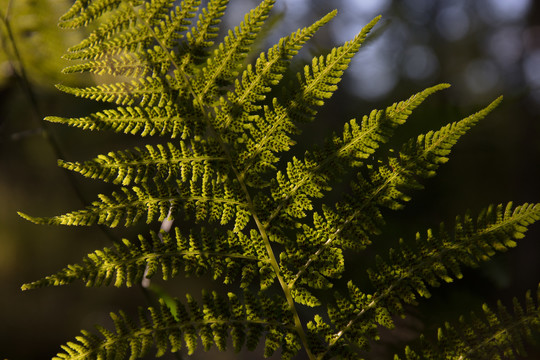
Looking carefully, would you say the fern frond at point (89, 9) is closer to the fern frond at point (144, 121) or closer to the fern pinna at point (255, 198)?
the fern pinna at point (255, 198)

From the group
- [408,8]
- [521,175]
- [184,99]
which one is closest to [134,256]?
[184,99]

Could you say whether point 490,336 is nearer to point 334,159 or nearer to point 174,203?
point 334,159

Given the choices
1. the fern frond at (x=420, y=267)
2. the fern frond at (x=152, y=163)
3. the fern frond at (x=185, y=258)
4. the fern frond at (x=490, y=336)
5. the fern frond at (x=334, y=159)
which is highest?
the fern frond at (x=152, y=163)

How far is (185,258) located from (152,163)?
0.55 feet

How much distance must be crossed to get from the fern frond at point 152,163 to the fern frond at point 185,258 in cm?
10

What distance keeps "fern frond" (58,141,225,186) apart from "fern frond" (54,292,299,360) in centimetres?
21

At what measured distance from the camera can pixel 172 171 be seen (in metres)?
0.58

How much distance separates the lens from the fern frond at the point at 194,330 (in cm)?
49

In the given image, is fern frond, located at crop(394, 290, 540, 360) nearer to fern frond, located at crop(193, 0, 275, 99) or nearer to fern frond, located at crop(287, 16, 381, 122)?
fern frond, located at crop(287, 16, 381, 122)

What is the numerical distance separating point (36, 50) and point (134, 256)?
1.28 m

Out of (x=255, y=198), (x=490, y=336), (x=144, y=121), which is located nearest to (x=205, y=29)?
(x=144, y=121)

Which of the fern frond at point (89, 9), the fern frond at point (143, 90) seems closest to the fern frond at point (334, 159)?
the fern frond at point (143, 90)

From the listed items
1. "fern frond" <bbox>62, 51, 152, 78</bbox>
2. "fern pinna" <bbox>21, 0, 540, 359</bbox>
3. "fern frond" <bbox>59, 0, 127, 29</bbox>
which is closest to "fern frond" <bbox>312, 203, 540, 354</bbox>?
"fern pinna" <bbox>21, 0, 540, 359</bbox>

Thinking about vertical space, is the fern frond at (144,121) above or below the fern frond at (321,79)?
above
